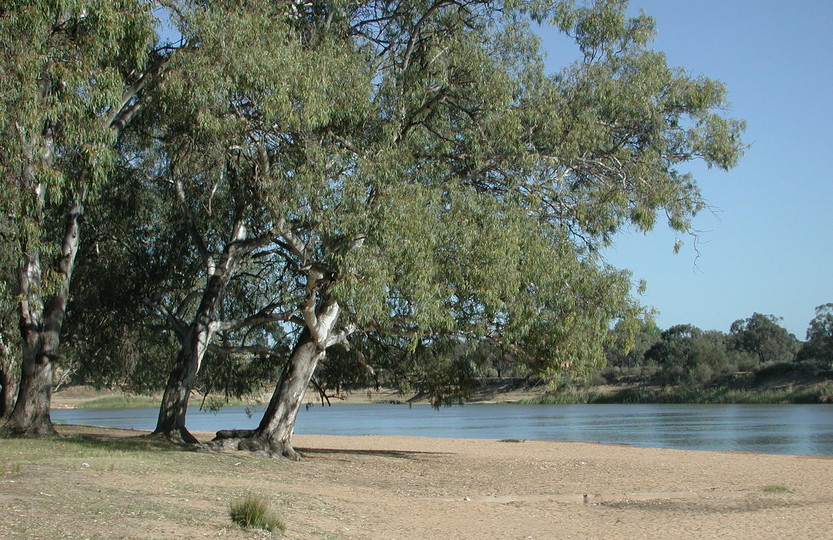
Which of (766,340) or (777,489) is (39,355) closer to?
(777,489)

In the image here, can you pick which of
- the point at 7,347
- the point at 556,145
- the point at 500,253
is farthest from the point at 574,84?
the point at 7,347

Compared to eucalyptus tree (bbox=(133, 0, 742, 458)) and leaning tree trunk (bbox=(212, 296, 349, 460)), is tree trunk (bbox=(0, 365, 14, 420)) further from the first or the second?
leaning tree trunk (bbox=(212, 296, 349, 460))

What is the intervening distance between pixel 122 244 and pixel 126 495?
854cm

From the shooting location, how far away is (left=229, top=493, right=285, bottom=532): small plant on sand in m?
6.97

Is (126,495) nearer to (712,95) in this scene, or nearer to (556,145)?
(556,145)

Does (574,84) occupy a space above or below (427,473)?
above

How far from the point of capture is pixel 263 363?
17.7m

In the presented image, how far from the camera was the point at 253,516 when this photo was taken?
700cm

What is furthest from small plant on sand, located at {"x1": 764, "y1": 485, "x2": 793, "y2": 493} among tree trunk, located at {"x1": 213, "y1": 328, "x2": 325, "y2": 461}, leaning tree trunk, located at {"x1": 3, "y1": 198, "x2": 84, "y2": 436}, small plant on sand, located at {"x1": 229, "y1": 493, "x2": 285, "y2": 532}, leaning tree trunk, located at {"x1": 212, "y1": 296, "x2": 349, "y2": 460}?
leaning tree trunk, located at {"x1": 3, "y1": 198, "x2": 84, "y2": 436}

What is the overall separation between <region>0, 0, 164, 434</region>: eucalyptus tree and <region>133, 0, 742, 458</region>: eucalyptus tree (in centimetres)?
91

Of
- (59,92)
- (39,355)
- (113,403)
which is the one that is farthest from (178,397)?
(113,403)

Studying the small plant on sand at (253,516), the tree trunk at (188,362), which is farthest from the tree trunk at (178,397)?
the small plant on sand at (253,516)

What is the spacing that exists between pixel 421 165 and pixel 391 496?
17.3 feet

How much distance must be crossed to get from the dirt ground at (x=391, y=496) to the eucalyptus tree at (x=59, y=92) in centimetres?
295
